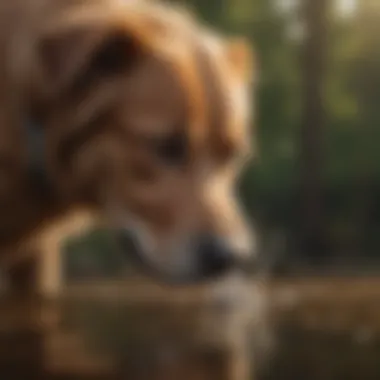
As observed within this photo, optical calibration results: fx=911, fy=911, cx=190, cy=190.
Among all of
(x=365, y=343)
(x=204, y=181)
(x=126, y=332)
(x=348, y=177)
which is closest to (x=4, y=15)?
(x=204, y=181)

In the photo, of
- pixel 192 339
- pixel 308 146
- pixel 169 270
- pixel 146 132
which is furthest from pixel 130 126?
pixel 308 146

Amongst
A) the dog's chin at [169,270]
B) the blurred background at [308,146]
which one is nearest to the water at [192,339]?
the dog's chin at [169,270]

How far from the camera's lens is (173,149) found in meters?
1.25

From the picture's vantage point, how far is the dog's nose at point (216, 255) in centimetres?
122

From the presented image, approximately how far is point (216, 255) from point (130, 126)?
8.4 inches

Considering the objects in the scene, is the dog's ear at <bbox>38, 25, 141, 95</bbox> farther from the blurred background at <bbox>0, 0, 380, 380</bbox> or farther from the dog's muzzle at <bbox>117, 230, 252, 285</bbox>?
the blurred background at <bbox>0, 0, 380, 380</bbox>

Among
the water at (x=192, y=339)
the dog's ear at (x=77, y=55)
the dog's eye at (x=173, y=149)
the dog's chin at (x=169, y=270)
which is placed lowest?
the water at (x=192, y=339)

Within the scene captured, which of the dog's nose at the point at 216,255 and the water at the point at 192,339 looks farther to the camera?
the dog's nose at the point at 216,255

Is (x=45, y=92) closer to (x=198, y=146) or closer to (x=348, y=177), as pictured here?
(x=198, y=146)

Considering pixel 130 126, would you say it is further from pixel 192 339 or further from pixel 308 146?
pixel 308 146

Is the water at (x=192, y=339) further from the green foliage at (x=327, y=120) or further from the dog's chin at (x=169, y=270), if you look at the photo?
the green foliage at (x=327, y=120)

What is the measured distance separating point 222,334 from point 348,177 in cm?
151

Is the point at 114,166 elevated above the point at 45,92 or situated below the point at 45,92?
below

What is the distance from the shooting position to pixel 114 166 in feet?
4.16
